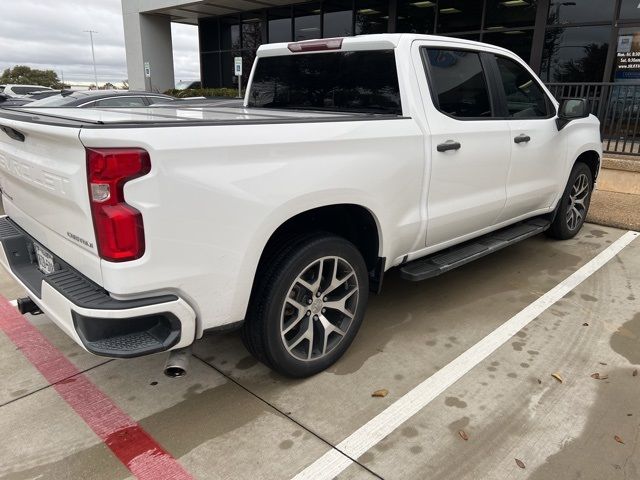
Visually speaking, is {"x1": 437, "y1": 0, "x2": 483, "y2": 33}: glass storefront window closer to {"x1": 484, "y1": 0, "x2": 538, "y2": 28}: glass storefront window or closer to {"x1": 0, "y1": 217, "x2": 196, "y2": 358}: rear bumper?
{"x1": 484, "y1": 0, "x2": 538, "y2": 28}: glass storefront window

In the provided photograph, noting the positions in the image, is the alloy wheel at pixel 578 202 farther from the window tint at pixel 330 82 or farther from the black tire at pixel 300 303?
the black tire at pixel 300 303

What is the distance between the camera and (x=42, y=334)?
145 inches

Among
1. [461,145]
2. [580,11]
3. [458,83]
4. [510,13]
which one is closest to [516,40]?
[510,13]

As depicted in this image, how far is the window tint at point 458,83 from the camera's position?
3.54 m

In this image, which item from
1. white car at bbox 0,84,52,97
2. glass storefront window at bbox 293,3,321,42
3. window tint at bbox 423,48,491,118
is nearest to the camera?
window tint at bbox 423,48,491,118

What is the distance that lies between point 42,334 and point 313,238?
2223mm

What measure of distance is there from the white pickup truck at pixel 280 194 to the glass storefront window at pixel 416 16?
1095cm

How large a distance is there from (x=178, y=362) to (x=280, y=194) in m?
0.94

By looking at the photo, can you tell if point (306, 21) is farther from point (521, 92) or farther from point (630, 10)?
point (521, 92)

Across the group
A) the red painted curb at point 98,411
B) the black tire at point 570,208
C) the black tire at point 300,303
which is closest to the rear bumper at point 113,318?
the black tire at point 300,303

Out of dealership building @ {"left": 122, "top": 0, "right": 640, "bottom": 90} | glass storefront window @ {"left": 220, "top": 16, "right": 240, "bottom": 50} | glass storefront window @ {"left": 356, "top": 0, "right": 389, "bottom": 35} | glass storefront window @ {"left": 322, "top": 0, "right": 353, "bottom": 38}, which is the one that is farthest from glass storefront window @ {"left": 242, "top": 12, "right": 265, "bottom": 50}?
glass storefront window @ {"left": 356, "top": 0, "right": 389, "bottom": 35}

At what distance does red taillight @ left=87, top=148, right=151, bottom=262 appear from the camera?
2.05 m

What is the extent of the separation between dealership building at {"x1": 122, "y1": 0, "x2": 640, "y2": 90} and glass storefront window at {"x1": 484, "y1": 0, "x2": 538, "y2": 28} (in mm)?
23

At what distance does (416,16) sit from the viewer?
14.7 meters
